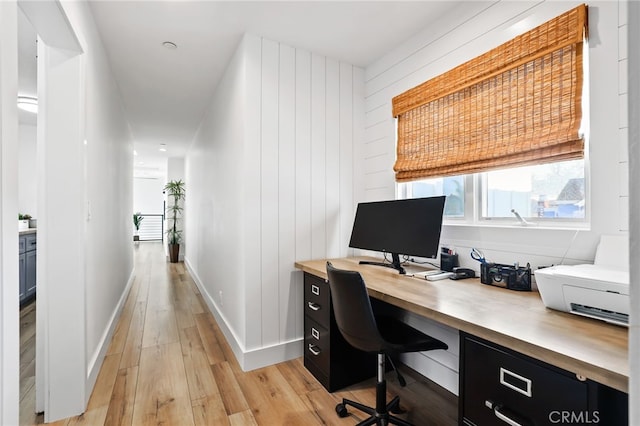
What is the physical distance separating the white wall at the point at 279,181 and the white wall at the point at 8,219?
142 cm

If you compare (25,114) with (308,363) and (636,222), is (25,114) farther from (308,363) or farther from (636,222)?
(636,222)

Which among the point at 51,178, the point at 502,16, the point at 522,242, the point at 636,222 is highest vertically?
the point at 502,16

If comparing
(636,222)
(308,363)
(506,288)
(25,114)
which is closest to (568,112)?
(506,288)

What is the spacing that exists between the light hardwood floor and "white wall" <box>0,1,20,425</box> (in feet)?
3.38

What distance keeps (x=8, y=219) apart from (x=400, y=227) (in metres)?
1.87

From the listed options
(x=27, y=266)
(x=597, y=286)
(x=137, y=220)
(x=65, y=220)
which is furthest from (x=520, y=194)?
(x=137, y=220)

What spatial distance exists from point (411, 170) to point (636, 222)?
201 cm

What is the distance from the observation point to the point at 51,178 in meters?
1.70

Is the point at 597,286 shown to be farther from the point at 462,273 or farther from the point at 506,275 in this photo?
the point at 462,273

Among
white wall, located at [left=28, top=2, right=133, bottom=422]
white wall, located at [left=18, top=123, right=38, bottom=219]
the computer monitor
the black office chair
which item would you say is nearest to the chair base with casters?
the black office chair

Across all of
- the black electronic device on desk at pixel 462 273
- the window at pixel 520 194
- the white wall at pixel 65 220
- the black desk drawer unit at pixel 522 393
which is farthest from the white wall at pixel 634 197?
the white wall at pixel 65 220

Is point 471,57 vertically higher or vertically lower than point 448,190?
higher

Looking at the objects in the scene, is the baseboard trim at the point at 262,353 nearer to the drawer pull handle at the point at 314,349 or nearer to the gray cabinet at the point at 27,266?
the drawer pull handle at the point at 314,349

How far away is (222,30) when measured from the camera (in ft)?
7.49
